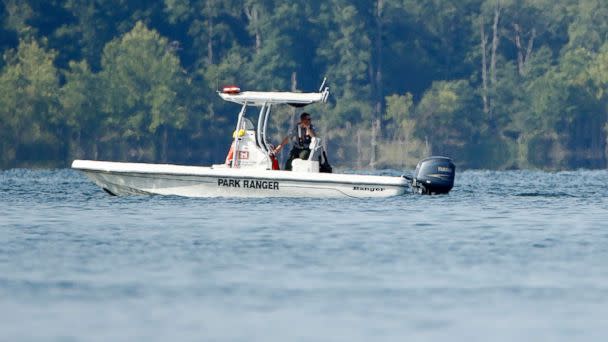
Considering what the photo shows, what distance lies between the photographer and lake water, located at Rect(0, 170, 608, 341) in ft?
47.8

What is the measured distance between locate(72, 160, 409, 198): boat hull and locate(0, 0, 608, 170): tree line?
5172 cm

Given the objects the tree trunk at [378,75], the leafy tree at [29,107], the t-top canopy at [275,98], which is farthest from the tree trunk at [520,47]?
the t-top canopy at [275,98]

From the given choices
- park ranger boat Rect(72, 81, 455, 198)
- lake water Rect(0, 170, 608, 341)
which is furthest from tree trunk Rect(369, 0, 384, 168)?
lake water Rect(0, 170, 608, 341)

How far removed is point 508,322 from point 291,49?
85.2 meters

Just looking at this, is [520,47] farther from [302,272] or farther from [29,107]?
[302,272]

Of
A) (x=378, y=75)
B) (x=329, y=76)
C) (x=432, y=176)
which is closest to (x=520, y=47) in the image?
(x=378, y=75)

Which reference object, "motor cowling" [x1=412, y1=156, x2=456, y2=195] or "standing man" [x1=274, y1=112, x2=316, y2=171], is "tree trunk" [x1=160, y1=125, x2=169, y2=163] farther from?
"standing man" [x1=274, y1=112, x2=316, y2=171]

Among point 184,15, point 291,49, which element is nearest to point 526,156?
point 291,49

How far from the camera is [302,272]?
18.7m

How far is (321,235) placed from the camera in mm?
23844

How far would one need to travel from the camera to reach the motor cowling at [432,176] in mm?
32094

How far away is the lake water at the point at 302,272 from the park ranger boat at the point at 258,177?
23.5 inches

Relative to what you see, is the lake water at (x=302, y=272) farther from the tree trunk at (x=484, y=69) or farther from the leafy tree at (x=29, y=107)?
the tree trunk at (x=484, y=69)

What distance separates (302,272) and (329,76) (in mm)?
82079
